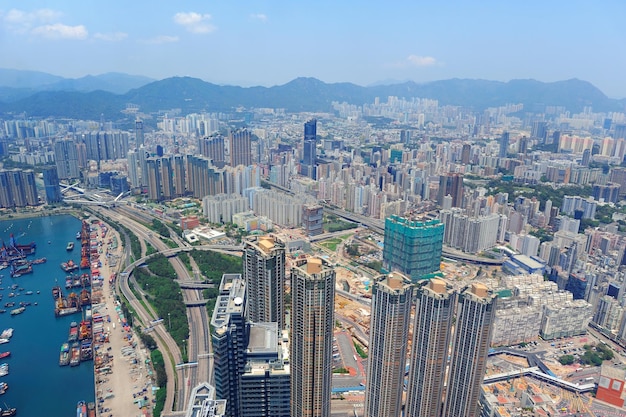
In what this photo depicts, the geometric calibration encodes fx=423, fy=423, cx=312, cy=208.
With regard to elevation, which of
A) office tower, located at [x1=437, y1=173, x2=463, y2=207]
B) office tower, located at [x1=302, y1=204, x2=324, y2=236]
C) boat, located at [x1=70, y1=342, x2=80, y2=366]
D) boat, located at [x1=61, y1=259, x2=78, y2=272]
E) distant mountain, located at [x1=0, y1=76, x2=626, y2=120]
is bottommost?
boat, located at [x1=70, y1=342, x2=80, y2=366]

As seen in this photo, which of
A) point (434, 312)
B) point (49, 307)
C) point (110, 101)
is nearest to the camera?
point (434, 312)

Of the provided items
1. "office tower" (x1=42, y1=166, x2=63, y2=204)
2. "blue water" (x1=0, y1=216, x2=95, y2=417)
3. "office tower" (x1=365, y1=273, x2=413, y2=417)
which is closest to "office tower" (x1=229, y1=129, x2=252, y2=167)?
"office tower" (x1=42, y1=166, x2=63, y2=204)

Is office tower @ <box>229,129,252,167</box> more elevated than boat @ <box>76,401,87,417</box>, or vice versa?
office tower @ <box>229,129,252,167</box>

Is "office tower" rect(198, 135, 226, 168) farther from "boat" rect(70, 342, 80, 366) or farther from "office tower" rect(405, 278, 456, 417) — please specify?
"office tower" rect(405, 278, 456, 417)

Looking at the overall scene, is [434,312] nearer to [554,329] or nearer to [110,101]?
[554,329]

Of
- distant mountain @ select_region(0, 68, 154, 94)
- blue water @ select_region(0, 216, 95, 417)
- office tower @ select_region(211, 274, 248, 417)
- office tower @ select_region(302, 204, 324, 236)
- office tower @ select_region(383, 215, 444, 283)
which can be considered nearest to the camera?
office tower @ select_region(211, 274, 248, 417)

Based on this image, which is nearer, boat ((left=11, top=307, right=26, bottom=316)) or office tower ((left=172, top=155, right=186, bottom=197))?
boat ((left=11, top=307, right=26, bottom=316))

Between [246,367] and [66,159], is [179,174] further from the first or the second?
[246,367]

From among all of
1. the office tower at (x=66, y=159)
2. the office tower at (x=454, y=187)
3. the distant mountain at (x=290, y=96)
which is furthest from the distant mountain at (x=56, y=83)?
the office tower at (x=454, y=187)

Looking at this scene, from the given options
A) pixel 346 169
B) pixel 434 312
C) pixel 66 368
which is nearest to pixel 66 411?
pixel 66 368
